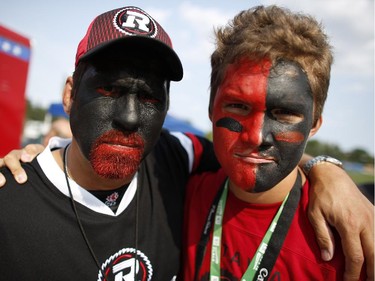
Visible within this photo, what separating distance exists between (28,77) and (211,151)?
11.2 feet

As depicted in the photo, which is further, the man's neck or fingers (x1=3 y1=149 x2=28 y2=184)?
the man's neck

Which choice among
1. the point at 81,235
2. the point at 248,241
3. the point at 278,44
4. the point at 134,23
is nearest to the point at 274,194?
the point at 248,241

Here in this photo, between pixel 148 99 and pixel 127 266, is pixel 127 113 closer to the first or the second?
pixel 148 99

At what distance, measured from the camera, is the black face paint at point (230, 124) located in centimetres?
152

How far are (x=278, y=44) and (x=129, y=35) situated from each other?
73 cm

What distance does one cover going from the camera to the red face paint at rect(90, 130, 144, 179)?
1.50 meters

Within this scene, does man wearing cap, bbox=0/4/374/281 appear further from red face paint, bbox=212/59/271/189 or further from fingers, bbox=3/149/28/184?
red face paint, bbox=212/59/271/189

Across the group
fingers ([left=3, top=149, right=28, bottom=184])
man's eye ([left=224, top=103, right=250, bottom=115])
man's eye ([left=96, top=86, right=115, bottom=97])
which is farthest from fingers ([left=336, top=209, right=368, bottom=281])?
fingers ([left=3, top=149, right=28, bottom=184])

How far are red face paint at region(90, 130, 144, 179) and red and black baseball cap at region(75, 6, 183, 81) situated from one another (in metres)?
0.39

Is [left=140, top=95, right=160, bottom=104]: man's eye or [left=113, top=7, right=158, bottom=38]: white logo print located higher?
[left=113, top=7, right=158, bottom=38]: white logo print

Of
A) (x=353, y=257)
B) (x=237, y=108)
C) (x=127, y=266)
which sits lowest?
(x=127, y=266)

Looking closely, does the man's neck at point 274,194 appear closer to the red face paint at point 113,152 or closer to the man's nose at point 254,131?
the man's nose at point 254,131

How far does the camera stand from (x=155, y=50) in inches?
59.9

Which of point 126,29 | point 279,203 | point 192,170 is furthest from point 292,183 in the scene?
point 126,29
